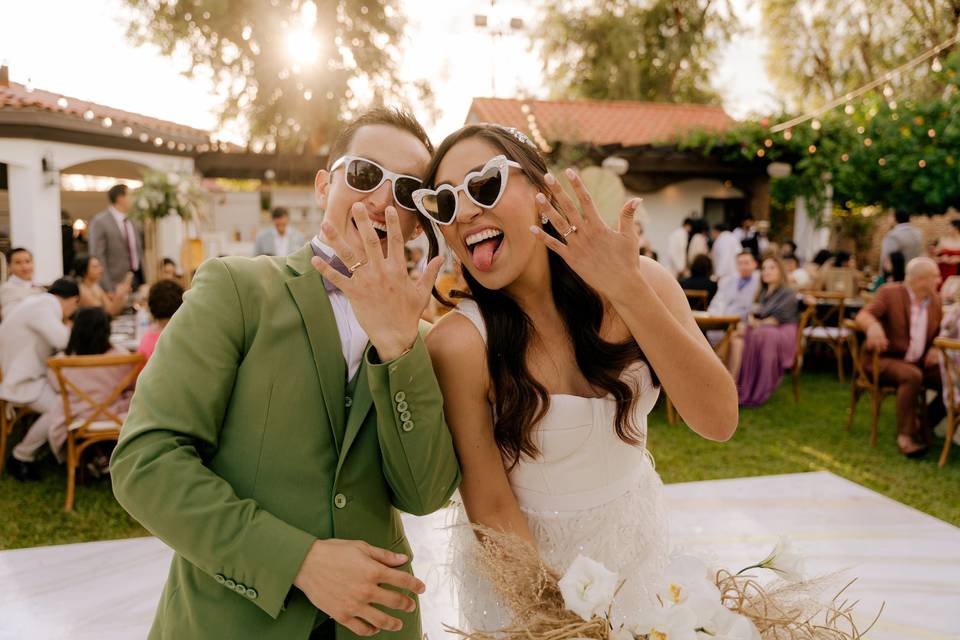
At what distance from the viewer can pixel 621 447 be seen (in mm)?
1815

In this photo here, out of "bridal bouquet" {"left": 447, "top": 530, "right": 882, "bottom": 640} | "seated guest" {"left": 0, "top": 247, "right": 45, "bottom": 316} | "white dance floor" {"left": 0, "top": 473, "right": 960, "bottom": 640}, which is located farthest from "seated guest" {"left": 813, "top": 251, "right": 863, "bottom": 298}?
"bridal bouquet" {"left": 447, "top": 530, "right": 882, "bottom": 640}

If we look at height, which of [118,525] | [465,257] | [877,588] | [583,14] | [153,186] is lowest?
[118,525]

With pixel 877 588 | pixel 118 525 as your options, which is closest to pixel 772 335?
pixel 877 588

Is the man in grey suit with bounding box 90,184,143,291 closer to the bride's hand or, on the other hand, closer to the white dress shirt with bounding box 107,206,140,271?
the white dress shirt with bounding box 107,206,140,271

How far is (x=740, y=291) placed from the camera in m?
8.30

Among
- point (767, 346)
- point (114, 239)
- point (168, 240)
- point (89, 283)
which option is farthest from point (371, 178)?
point (168, 240)

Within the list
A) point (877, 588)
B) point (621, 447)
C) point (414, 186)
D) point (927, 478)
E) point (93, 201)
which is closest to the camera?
point (414, 186)

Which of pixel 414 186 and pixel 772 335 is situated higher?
pixel 414 186

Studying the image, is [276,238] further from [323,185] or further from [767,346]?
[323,185]

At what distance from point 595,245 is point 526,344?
0.46 m

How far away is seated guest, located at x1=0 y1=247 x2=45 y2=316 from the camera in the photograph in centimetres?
638

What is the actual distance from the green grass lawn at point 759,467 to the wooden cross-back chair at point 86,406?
0.83 feet

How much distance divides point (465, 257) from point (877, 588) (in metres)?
2.52

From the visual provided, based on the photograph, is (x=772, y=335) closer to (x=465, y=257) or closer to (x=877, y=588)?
(x=877, y=588)
